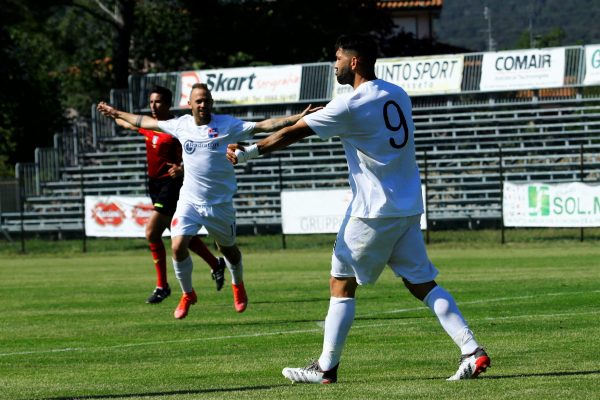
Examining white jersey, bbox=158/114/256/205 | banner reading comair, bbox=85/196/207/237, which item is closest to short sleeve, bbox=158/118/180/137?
white jersey, bbox=158/114/256/205

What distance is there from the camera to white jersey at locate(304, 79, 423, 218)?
7.86 m

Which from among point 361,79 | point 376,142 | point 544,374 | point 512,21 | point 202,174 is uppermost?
point 512,21

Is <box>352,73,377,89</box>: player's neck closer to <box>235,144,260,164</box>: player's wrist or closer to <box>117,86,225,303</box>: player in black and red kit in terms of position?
<box>235,144,260,164</box>: player's wrist

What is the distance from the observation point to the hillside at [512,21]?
102125mm

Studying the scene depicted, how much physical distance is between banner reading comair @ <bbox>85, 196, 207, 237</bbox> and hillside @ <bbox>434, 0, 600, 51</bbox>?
66.9 meters

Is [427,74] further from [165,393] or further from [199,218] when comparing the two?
[165,393]

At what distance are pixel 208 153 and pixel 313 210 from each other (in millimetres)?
16880

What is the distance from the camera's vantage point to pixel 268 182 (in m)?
36.1

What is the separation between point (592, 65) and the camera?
36625 mm

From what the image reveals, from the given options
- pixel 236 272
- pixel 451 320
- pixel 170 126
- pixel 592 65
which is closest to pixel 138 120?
pixel 170 126

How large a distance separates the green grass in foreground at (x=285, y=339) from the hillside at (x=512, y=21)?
80028mm

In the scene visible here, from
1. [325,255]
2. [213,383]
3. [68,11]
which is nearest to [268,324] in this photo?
[213,383]

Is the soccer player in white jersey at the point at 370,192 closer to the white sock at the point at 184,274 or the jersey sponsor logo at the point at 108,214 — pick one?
the white sock at the point at 184,274

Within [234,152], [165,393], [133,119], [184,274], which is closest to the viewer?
[165,393]
